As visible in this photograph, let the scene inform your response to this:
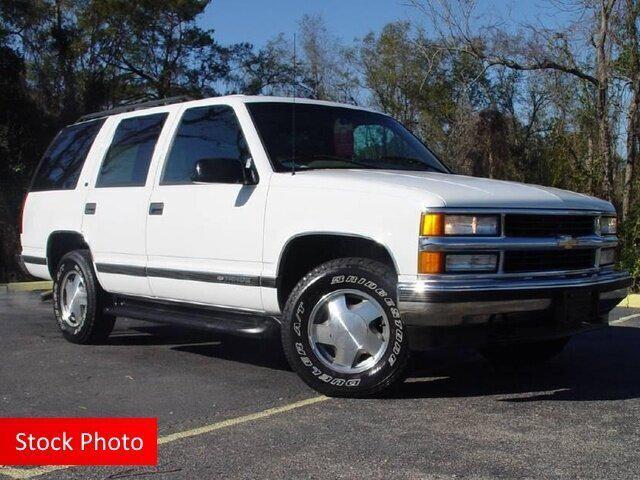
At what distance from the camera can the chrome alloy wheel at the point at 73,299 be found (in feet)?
23.2

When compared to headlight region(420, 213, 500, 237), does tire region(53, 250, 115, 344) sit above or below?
below

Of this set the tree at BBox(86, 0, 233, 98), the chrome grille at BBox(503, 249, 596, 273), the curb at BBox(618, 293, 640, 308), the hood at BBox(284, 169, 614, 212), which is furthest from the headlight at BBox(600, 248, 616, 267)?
the tree at BBox(86, 0, 233, 98)

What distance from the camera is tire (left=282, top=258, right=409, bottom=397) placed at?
15.7 feet

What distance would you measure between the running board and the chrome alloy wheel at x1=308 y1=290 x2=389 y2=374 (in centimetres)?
46

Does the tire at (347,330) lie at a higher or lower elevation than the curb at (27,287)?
higher

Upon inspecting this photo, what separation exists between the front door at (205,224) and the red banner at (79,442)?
52.7 inches

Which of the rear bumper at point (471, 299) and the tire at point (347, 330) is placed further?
the tire at point (347, 330)

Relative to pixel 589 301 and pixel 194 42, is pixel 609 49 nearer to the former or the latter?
pixel 589 301

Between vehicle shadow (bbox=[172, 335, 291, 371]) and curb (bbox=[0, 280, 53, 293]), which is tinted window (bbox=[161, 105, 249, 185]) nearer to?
vehicle shadow (bbox=[172, 335, 291, 371])

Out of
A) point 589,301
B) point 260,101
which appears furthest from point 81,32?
point 589,301

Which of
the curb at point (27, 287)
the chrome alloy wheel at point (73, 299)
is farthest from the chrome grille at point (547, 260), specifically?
the curb at point (27, 287)

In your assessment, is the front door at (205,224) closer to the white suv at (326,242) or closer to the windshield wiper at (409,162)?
the white suv at (326,242)

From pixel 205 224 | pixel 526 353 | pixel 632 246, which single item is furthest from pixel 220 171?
pixel 632 246

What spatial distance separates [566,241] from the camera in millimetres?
4910
